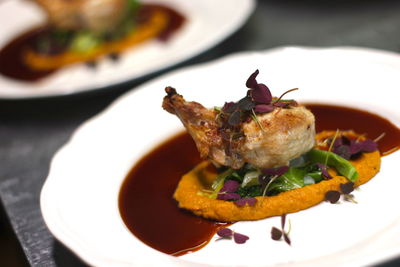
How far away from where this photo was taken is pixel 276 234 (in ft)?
7.65

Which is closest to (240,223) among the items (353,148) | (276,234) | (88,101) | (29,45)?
(276,234)

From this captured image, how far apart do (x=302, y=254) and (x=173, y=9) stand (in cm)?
406

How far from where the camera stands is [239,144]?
2535mm

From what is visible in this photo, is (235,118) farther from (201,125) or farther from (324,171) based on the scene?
(324,171)

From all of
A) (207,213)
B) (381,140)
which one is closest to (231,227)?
(207,213)

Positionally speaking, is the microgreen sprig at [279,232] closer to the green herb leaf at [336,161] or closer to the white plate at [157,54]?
the green herb leaf at [336,161]

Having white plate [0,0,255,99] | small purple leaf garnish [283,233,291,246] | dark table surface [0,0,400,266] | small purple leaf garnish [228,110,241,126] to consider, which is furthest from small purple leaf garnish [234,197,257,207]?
white plate [0,0,255,99]

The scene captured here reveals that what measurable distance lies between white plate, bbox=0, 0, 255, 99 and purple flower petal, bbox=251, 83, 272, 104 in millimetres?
1618

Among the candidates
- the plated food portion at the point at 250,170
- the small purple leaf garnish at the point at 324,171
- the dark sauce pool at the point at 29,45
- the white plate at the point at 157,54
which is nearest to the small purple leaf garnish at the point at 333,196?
the plated food portion at the point at 250,170

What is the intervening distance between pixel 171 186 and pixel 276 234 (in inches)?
30.0

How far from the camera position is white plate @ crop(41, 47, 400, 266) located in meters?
2.24

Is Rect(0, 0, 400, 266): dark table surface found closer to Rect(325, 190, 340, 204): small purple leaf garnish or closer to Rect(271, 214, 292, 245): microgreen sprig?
Rect(271, 214, 292, 245): microgreen sprig

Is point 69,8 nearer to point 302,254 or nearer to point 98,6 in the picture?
point 98,6

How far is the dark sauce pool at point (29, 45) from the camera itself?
5.00 metres
